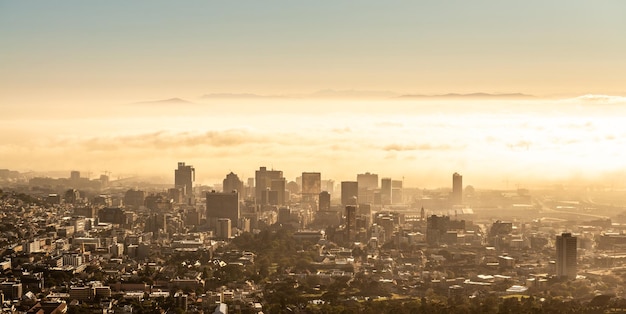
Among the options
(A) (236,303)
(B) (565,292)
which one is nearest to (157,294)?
(A) (236,303)

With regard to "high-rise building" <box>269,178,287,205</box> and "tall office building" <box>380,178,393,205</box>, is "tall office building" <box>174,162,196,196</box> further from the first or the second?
"tall office building" <box>380,178,393,205</box>

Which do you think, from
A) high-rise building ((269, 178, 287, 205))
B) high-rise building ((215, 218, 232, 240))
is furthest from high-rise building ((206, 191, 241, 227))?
high-rise building ((269, 178, 287, 205))

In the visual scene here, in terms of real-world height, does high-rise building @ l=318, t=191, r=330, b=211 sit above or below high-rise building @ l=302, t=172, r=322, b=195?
below

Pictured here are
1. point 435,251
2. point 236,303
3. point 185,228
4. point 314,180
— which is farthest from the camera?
point 314,180

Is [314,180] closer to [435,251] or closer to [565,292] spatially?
[435,251]

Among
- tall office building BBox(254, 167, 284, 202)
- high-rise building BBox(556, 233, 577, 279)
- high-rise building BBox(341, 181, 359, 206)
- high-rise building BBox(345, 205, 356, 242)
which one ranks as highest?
tall office building BBox(254, 167, 284, 202)

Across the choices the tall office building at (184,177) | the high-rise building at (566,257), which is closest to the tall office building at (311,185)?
the tall office building at (184,177)

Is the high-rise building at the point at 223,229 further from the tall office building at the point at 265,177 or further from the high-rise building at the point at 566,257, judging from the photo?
the high-rise building at the point at 566,257
